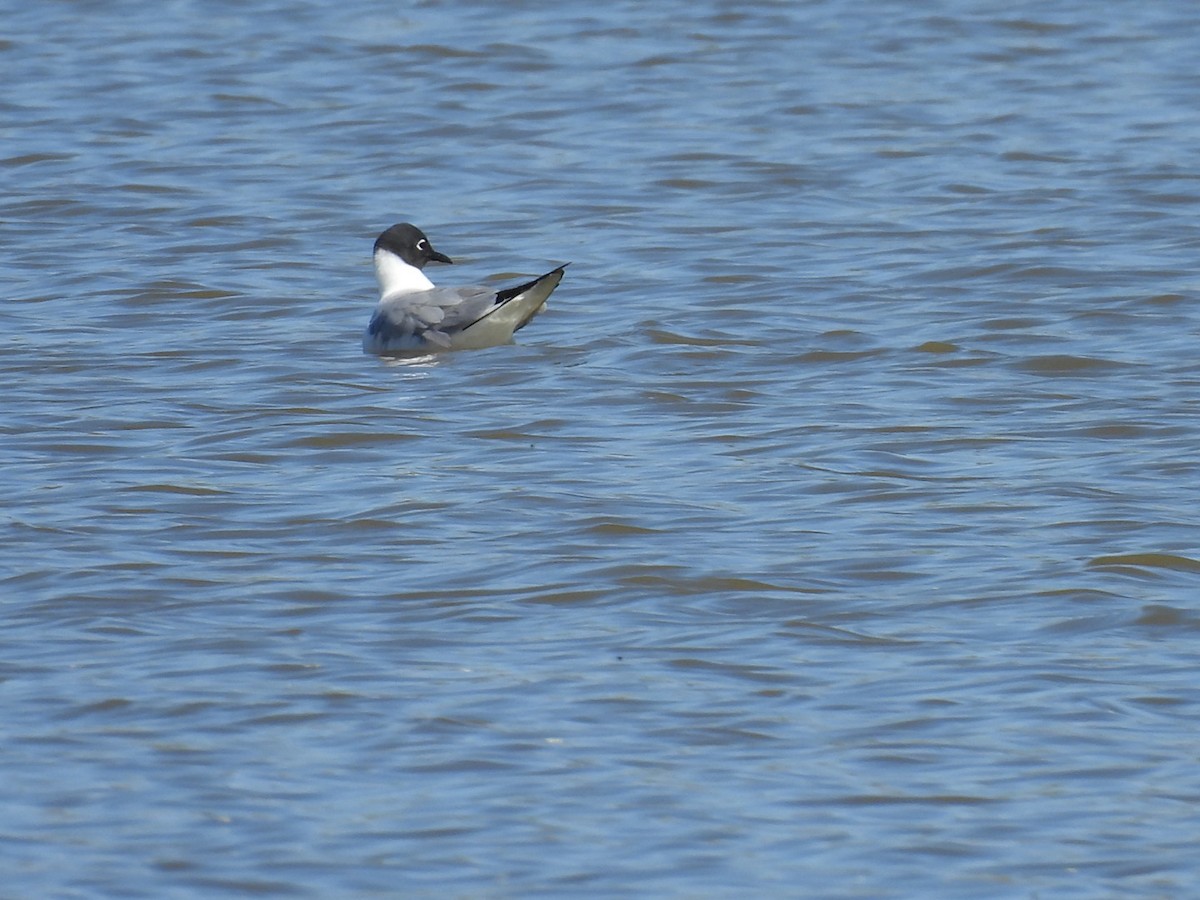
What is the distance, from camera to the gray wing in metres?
11.1

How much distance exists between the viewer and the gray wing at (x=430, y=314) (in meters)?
11.1

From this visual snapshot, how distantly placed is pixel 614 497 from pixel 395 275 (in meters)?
3.61

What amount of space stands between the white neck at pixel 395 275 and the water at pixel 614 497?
484 millimetres

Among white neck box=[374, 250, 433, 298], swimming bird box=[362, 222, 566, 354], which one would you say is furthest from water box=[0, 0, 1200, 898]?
white neck box=[374, 250, 433, 298]

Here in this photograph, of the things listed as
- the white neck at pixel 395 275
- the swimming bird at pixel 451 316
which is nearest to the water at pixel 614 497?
the swimming bird at pixel 451 316

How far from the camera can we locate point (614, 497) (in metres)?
8.48

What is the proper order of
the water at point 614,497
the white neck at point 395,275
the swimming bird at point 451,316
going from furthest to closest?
the white neck at point 395,275 → the swimming bird at point 451,316 → the water at point 614,497

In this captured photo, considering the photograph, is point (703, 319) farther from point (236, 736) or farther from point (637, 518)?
point (236, 736)

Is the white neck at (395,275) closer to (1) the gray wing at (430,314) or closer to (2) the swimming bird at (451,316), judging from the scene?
(2) the swimming bird at (451,316)

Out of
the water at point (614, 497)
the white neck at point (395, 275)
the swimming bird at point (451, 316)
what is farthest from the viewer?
the white neck at point (395, 275)

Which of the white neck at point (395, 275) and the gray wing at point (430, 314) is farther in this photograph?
the white neck at point (395, 275)

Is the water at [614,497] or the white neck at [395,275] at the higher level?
the white neck at [395,275]

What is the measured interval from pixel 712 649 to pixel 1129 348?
15.1 ft

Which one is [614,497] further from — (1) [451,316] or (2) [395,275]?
(2) [395,275]
